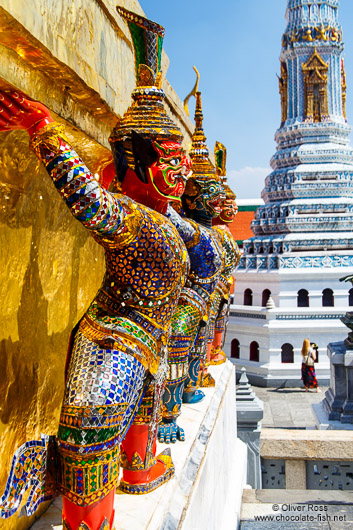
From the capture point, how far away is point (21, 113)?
172cm

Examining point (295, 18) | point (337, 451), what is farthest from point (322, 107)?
point (337, 451)

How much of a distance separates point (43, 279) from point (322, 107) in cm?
1393

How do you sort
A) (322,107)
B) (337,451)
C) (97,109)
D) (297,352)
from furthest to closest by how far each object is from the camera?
(322,107) < (297,352) < (337,451) < (97,109)

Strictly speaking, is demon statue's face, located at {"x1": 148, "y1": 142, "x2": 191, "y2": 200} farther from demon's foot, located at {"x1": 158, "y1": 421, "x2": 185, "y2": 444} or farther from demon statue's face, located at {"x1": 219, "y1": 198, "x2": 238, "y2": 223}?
demon statue's face, located at {"x1": 219, "y1": 198, "x2": 238, "y2": 223}

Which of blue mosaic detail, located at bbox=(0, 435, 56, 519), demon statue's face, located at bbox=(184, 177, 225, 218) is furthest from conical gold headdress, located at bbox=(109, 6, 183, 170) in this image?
demon statue's face, located at bbox=(184, 177, 225, 218)

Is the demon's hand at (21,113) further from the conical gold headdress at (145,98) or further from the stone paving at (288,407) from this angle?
the stone paving at (288,407)

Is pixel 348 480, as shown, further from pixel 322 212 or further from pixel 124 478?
pixel 322 212

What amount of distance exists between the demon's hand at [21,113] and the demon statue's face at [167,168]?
1.77ft

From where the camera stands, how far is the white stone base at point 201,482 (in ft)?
7.23

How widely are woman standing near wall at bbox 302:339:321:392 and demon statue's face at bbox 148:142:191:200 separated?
927 centimetres

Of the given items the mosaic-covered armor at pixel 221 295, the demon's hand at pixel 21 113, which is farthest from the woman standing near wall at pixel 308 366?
the demon's hand at pixel 21 113

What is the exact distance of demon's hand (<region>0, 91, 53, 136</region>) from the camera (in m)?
1.69

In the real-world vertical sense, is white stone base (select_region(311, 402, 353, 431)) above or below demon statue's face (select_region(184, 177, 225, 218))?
below

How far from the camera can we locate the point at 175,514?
2297 mm
